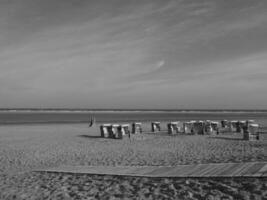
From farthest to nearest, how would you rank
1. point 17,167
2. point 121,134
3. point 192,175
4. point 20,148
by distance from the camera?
point 121,134, point 20,148, point 17,167, point 192,175

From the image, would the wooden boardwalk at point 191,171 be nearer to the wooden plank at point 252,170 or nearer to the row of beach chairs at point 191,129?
the wooden plank at point 252,170

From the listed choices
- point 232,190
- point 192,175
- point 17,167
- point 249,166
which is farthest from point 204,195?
point 17,167

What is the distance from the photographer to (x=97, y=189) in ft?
21.5

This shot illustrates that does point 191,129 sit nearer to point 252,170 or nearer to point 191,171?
point 191,171

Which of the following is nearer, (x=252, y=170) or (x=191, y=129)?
(x=252, y=170)

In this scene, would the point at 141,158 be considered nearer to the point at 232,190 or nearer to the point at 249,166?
the point at 249,166

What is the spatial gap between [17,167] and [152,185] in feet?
16.3

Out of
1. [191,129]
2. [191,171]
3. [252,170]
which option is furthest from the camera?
[191,129]

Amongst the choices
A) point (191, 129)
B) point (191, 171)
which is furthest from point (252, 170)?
point (191, 129)

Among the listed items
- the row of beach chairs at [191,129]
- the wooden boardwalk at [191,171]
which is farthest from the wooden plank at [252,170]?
the row of beach chairs at [191,129]

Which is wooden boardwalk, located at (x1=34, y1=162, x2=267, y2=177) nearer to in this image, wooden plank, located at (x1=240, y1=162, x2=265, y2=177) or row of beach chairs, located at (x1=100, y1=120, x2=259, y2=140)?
wooden plank, located at (x1=240, y1=162, x2=265, y2=177)

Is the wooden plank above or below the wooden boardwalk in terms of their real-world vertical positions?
above

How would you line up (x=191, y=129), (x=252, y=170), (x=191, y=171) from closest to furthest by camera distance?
(x=252, y=170) < (x=191, y=171) < (x=191, y=129)

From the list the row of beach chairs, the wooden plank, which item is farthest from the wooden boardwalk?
the row of beach chairs
